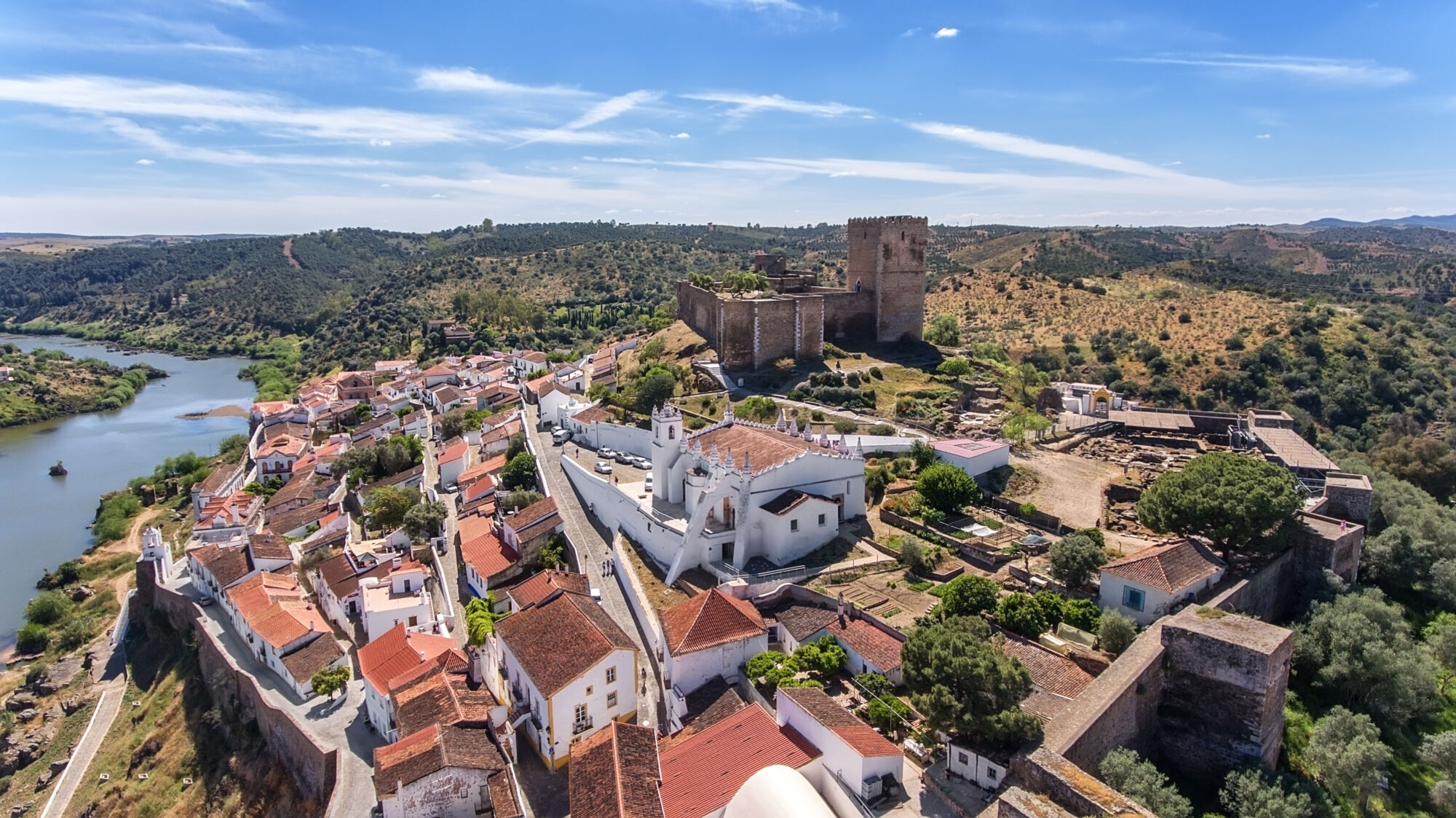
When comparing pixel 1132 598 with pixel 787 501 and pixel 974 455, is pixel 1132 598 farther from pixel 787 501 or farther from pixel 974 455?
pixel 974 455

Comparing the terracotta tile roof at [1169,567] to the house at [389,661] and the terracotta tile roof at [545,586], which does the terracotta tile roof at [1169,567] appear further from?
the house at [389,661]

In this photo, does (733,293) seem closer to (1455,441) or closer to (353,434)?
(353,434)

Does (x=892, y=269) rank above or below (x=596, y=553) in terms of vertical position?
above

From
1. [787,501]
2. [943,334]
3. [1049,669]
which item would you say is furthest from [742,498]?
[943,334]

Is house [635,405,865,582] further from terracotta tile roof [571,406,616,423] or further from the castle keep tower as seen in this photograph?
the castle keep tower

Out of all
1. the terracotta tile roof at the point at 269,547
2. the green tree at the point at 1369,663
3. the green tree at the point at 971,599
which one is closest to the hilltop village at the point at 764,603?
the green tree at the point at 971,599

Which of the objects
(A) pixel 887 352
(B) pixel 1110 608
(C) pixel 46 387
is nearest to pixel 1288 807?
(B) pixel 1110 608
